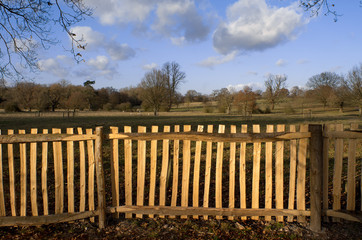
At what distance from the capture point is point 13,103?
47.5 meters

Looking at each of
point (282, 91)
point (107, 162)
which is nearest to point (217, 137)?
point (107, 162)

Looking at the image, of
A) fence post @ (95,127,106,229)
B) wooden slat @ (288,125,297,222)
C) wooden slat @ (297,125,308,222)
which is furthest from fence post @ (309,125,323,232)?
fence post @ (95,127,106,229)

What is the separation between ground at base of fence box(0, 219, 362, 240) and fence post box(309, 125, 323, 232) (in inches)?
8.2

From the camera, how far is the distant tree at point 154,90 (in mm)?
46500

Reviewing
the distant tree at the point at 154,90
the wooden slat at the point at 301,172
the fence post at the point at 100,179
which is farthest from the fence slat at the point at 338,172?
the distant tree at the point at 154,90

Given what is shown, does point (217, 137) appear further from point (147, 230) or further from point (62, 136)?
point (62, 136)

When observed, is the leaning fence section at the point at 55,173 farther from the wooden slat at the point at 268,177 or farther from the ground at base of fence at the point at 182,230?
the wooden slat at the point at 268,177

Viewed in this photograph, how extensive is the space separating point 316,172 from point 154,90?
4437 centimetres

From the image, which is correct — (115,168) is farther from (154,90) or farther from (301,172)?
(154,90)

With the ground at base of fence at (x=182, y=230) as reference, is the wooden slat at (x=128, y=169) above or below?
above

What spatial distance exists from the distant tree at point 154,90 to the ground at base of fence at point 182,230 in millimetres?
40830

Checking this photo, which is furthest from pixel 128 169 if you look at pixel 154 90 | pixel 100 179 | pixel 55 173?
pixel 154 90

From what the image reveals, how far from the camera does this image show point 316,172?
3.82 m

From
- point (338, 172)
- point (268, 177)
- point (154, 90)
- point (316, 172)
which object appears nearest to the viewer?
point (316, 172)
